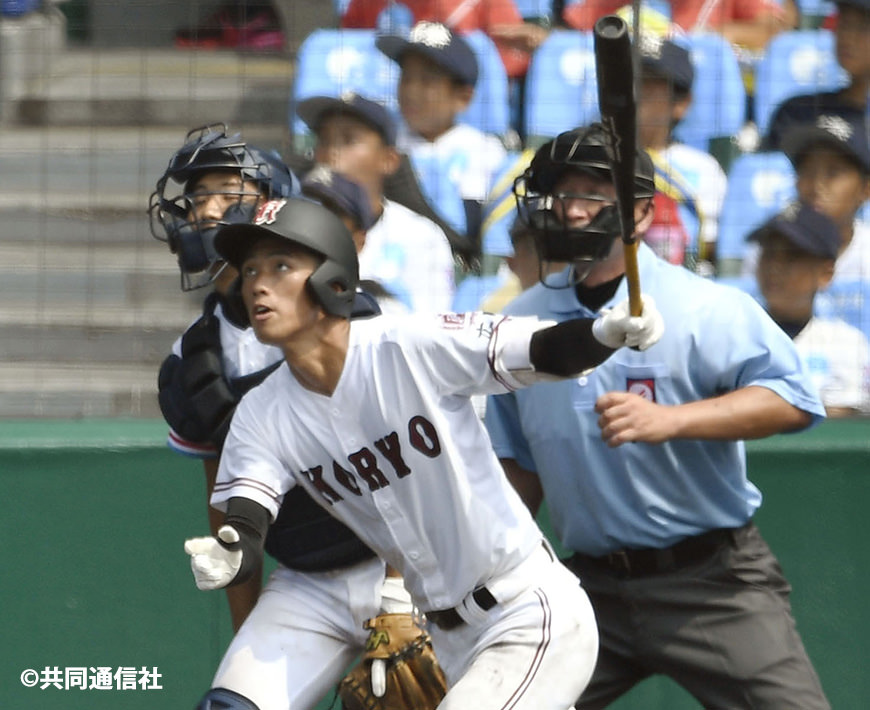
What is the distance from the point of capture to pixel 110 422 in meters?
5.29

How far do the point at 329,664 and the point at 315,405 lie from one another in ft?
2.32

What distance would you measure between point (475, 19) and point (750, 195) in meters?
Result: 1.32

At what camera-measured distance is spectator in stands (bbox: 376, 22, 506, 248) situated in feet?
17.9

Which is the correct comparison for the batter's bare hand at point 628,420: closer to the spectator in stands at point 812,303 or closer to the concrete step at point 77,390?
the spectator in stands at point 812,303

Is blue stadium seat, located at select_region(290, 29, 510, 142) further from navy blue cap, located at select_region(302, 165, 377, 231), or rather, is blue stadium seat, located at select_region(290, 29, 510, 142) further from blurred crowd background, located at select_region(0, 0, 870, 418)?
navy blue cap, located at select_region(302, 165, 377, 231)

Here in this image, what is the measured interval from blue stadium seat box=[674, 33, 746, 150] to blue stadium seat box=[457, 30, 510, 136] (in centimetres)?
66

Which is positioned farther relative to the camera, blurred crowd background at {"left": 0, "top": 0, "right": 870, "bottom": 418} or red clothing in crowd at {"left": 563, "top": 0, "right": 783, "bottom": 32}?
red clothing in crowd at {"left": 563, "top": 0, "right": 783, "bottom": 32}

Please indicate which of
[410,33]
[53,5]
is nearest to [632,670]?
[410,33]

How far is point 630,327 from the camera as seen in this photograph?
9.61 ft

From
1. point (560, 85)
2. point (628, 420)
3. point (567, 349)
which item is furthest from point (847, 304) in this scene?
point (567, 349)

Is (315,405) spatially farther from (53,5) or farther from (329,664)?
(53,5)

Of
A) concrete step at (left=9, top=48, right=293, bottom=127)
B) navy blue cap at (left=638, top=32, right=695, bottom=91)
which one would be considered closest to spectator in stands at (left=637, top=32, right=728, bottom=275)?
navy blue cap at (left=638, top=32, right=695, bottom=91)

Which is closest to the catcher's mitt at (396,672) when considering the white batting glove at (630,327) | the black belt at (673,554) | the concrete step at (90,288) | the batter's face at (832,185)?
the black belt at (673,554)

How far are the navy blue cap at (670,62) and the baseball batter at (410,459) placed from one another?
2.52m
